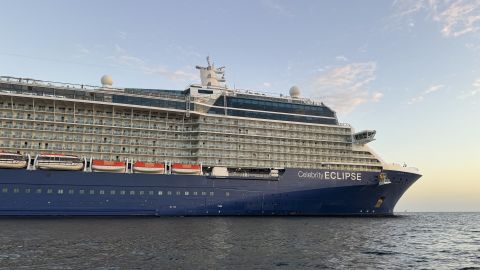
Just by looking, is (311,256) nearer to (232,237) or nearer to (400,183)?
(232,237)

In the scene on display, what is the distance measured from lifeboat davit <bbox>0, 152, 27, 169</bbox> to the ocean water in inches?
364

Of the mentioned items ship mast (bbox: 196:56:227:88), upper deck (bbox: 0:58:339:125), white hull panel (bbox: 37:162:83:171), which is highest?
ship mast (bbox: 196:56:227:88)

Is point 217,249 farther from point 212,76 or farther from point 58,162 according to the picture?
point 212,76

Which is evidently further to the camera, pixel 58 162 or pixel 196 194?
pixel 196 194

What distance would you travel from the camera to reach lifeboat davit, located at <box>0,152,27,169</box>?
39.2 m

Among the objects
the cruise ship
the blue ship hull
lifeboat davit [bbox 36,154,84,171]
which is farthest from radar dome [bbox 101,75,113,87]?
the blue ship hull

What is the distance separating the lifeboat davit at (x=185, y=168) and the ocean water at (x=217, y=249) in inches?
513

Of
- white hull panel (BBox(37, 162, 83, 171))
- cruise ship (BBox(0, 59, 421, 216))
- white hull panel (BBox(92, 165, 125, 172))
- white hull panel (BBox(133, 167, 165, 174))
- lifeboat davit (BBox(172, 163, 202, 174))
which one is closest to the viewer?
white hull panel (BBox(37, 162, 83, 171))

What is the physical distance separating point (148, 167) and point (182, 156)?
6.03 m

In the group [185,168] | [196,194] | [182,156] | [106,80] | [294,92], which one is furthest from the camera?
[294,92]

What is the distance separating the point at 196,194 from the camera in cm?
4519

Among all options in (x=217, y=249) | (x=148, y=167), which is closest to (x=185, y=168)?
(x=148, y=167)

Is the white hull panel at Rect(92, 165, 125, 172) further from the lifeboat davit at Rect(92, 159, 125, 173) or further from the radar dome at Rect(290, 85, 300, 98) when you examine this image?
the radar dome at Rect(290, 85, 300, 98)

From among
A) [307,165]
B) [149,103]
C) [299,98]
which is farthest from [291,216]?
[149,103]
